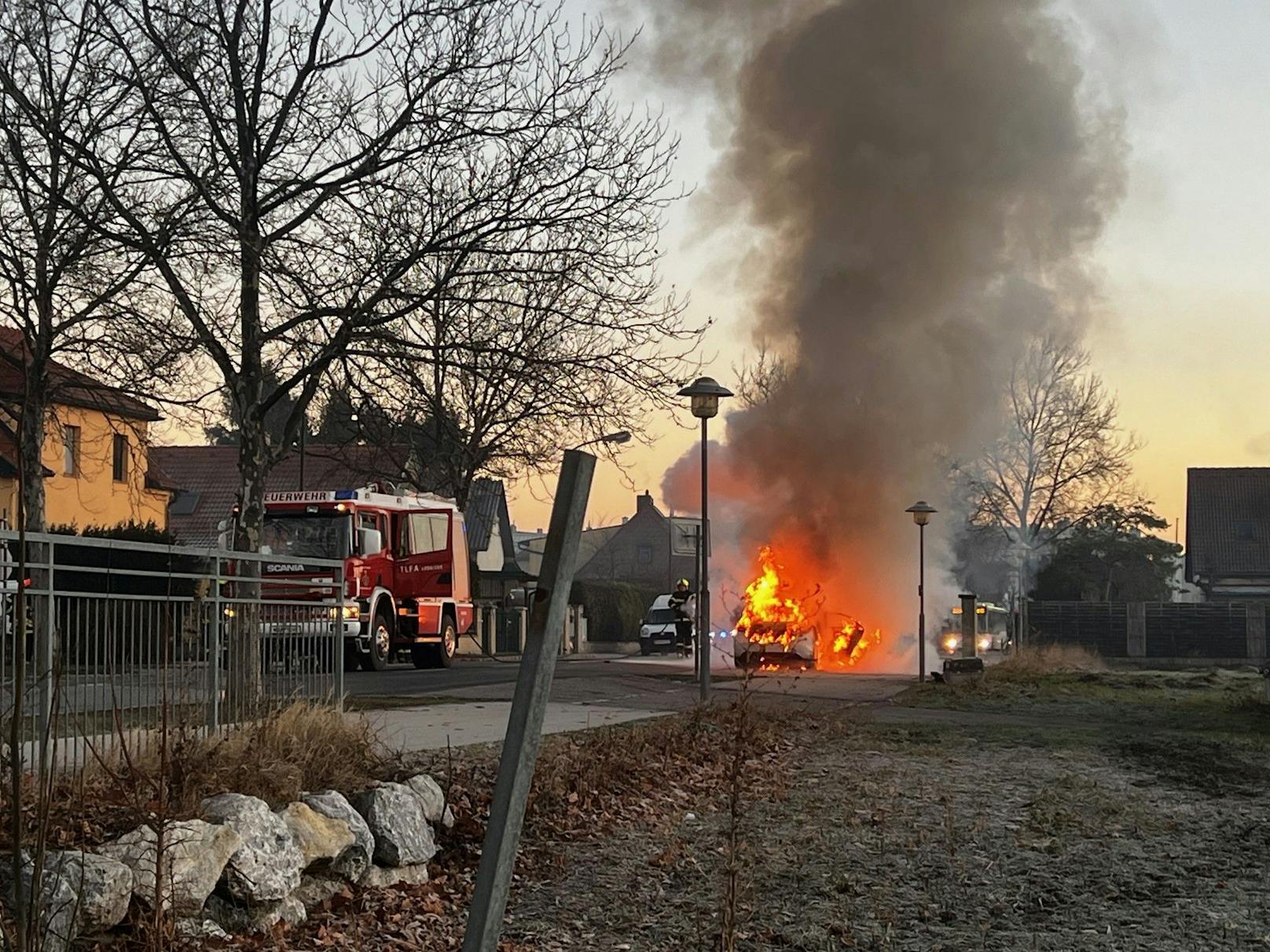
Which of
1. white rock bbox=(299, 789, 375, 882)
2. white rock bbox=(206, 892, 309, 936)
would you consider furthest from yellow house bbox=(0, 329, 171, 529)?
white rock bbox=(206, 892, 309, 936)

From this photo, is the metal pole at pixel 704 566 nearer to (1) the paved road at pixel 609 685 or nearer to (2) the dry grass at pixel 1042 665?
(1) the paved road at pixel 609 685

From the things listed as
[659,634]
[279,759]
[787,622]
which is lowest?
[659,634]

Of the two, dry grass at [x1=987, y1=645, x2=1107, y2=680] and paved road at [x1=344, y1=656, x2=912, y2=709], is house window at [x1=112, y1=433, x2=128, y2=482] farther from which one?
dry grass at [x1=987, y1=645, x2=1107, y2=680]

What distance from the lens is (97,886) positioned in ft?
17.2

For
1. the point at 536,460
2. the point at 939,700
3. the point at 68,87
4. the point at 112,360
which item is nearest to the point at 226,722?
the point at 68,87

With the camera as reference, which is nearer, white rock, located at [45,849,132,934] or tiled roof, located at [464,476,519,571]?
white rock, located at [45,849,132,934]

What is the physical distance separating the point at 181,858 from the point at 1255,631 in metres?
47.8

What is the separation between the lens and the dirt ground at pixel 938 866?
641cm

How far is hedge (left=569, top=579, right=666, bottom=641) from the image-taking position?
→ 56219 mm

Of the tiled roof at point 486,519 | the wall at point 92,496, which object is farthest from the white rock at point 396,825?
the tiled roof at point 486,519

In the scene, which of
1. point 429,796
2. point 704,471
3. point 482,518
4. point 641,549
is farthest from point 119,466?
point 641,549

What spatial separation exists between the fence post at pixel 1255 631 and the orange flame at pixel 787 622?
17.9 meters

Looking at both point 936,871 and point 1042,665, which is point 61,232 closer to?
point 936,871

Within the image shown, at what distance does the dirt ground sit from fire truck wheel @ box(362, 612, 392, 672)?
14804 millimetres
